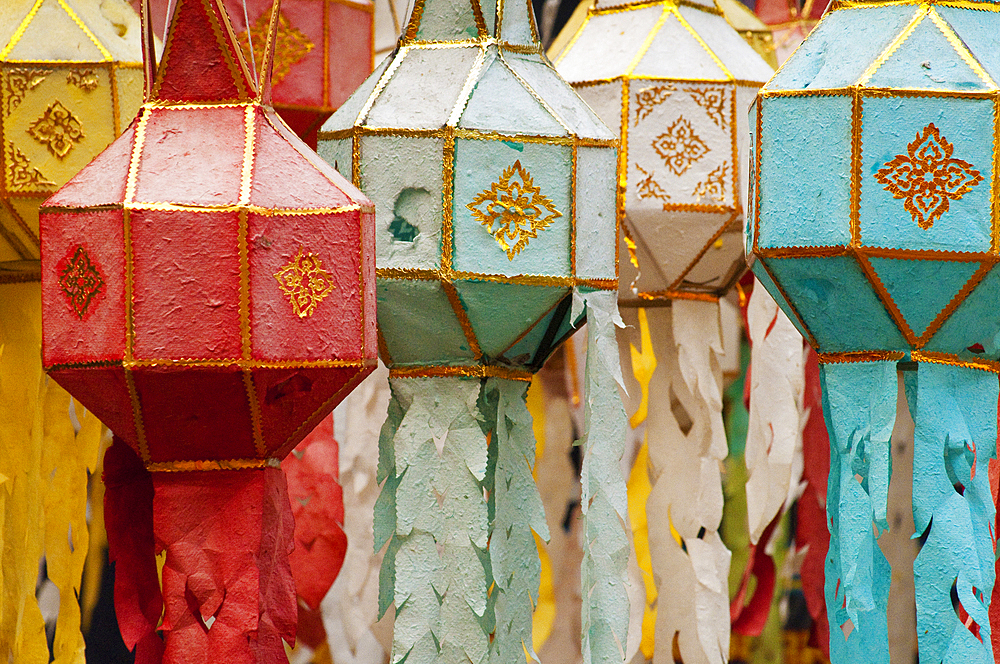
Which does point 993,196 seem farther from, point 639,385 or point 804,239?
point 639,385

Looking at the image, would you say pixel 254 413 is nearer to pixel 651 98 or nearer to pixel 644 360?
pixel 651 98

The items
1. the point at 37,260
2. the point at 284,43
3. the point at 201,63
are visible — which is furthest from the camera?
the point at 284,43

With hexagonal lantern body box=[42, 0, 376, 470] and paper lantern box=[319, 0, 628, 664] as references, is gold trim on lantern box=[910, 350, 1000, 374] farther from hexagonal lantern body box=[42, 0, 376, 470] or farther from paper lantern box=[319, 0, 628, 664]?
hexagonal lantern body box=[42, 0, 376, 470]

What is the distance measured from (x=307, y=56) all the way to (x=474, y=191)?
1761mm

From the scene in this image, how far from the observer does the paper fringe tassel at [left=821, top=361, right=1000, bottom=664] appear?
266 inches

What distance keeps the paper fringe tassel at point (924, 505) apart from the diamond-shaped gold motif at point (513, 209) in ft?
3.60

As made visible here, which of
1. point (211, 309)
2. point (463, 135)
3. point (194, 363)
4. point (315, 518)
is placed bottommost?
point (315, 518)

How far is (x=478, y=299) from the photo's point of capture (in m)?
6.85

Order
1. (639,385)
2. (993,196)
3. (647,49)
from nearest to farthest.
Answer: (993,196) < (647,49) < (639,385)

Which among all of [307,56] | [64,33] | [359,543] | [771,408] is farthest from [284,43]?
[771,408]

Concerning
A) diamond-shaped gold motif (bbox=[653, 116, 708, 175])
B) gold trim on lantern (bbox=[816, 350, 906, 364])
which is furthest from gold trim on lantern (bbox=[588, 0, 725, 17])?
gold trim on lantern (bbox=[816, 350, 906, 364])

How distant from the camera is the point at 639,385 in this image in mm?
8617

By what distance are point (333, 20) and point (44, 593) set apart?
278cm

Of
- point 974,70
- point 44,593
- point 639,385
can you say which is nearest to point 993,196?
point 974,70
